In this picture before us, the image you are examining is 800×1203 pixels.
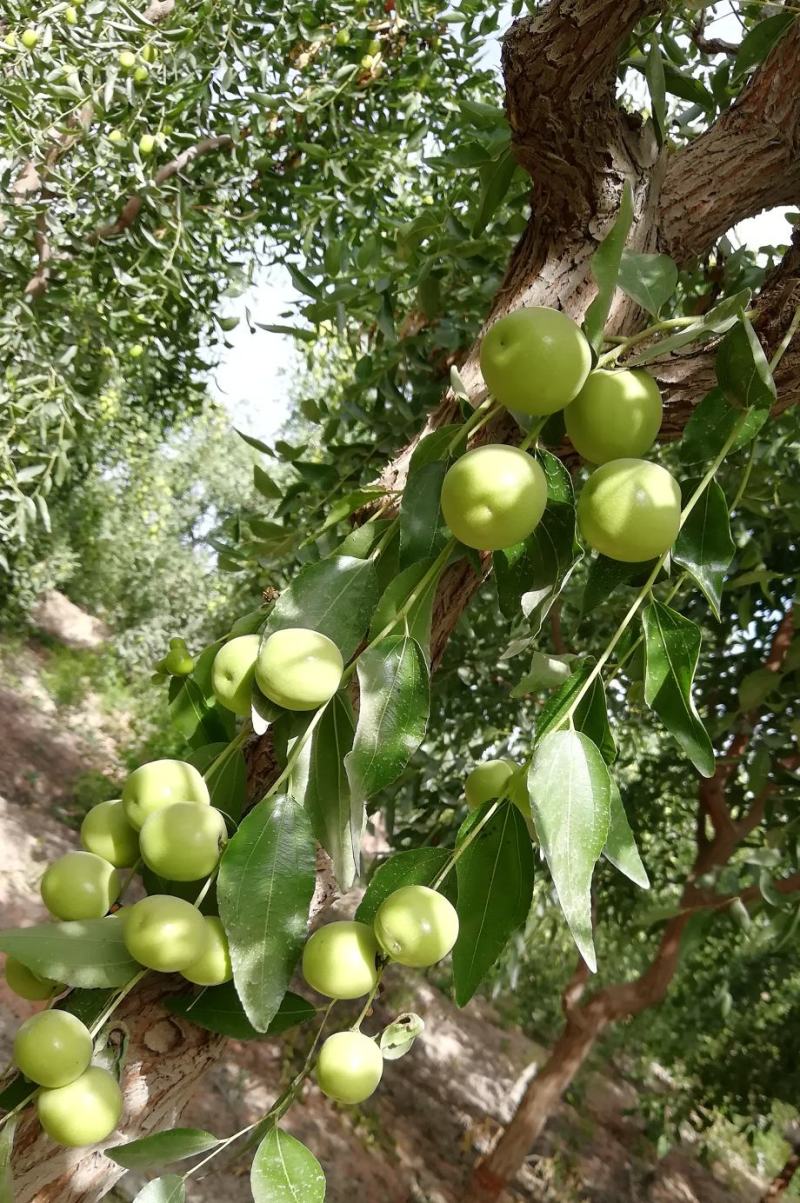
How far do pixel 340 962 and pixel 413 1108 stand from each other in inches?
178

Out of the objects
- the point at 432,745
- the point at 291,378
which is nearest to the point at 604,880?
the point at 432,745

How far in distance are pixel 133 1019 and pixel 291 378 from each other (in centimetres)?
837

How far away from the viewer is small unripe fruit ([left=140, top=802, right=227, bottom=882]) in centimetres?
46

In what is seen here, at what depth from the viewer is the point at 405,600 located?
534 mm

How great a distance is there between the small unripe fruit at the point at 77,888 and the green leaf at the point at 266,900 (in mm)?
91

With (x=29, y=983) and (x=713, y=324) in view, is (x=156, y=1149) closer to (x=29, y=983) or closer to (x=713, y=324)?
(x=29, y=983)

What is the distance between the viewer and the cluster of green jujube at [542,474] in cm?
44

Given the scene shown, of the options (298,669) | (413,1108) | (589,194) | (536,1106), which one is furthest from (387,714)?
(413,1108)

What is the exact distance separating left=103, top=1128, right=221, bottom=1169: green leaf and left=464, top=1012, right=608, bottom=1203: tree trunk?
265cm

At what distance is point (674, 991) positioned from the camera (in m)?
4.60

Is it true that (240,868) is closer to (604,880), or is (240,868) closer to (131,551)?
(604,880)

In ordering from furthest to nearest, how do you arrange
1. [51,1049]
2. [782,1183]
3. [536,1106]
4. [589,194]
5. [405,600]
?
[782,1183]
[536,1106]
[589,194]
[405,600]
[51,1049]

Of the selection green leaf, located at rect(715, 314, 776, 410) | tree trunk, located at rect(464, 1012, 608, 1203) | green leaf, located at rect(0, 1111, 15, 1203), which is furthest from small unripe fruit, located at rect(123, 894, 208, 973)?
tree trunk, located at rect(464, 1012, 608, 1203)

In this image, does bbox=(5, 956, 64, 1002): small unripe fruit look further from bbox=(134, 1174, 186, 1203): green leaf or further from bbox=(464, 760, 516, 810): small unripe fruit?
bbox=(464, 760, 516, 810): small unripe fruit
